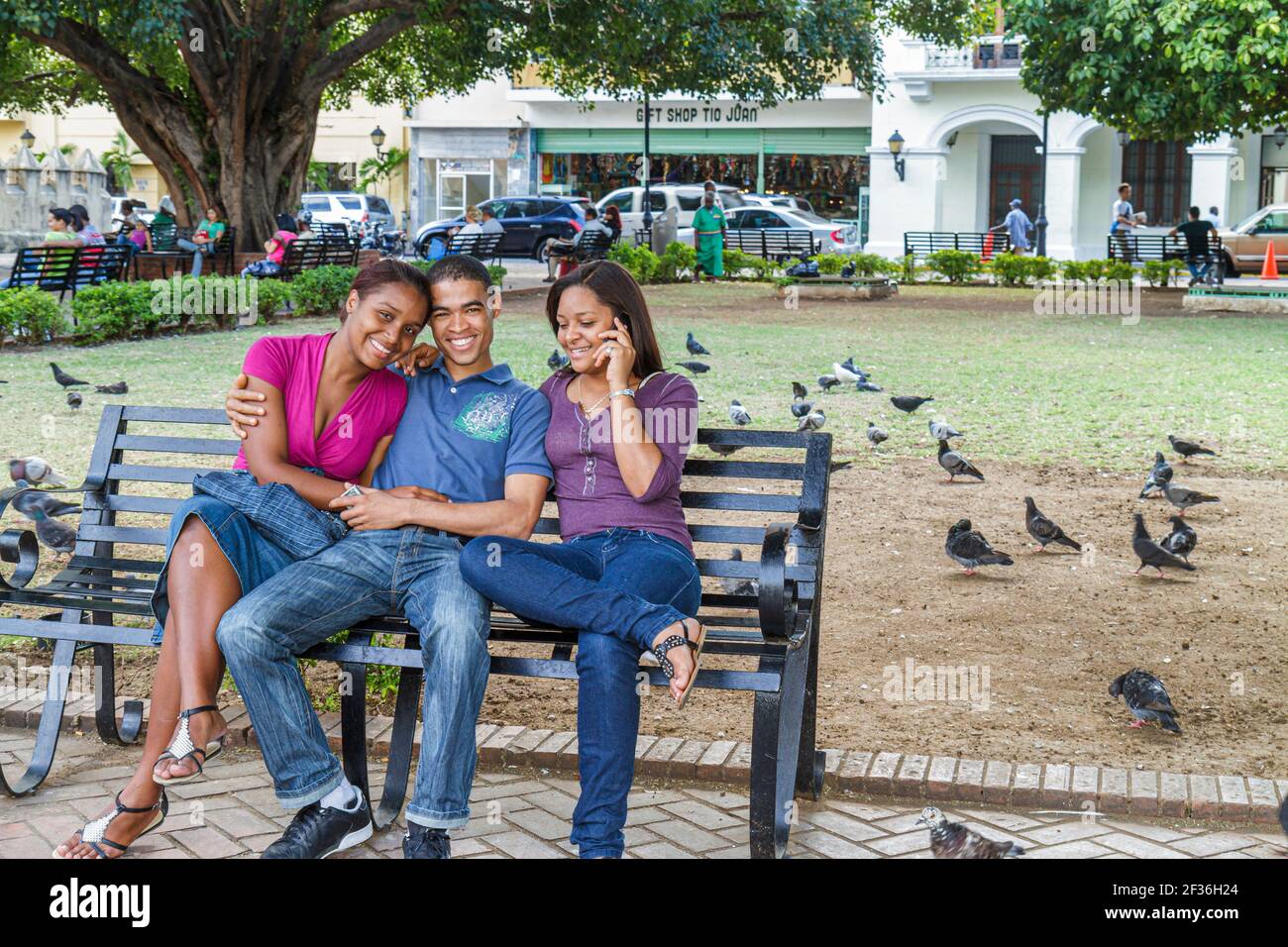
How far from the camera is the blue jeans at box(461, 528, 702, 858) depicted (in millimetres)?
3523

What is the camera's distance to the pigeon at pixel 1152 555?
21.5 ft

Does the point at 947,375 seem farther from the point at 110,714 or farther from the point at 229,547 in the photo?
the point at 229,547

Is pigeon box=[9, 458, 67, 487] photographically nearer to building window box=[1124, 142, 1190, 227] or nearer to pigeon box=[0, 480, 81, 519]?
pigeon box=[0, 480, 81, 519]

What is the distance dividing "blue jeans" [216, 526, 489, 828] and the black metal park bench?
12cm

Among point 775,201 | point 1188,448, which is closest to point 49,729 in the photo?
point 1188,448

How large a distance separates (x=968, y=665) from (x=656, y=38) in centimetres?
1501

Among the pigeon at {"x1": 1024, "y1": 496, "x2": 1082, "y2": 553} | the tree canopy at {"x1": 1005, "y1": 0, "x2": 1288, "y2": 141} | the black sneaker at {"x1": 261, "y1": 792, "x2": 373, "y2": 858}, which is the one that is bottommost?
the black sneaker at {"x1": 261, "y1": 792, "x2": 373, "y2": 858}

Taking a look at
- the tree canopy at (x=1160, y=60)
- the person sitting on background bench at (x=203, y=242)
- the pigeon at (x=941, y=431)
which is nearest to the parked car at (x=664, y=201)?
the tree canopy at (x=1160, y=60)

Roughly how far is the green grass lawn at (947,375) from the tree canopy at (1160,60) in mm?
3129

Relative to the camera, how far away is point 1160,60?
20.2 meters

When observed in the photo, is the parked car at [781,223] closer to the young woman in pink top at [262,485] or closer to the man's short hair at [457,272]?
the man's short hair at [457,272]

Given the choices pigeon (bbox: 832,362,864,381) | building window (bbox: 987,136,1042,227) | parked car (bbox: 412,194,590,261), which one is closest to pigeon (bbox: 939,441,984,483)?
pigeon (bbox: 832,362,864,381)

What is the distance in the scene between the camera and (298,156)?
22578mm

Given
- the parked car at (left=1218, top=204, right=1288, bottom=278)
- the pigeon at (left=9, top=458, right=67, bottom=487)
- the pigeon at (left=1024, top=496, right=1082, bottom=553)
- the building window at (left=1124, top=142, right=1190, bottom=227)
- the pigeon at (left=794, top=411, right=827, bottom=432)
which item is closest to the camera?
the pigeon at (left=1024, top=496, right=1082, bottom=553)
